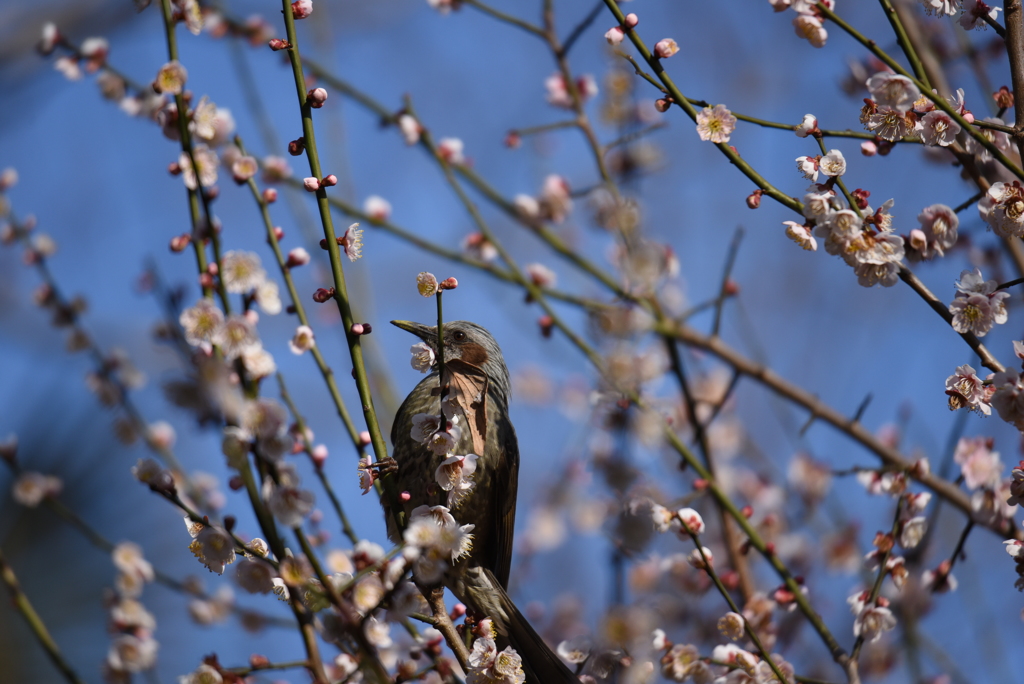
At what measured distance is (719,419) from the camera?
19.4 feet

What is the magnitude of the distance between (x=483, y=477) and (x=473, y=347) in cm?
57

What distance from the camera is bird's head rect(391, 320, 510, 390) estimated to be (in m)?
3.37

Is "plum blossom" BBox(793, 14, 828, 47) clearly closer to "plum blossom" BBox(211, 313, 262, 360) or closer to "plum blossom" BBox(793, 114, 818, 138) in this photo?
"plum blossom" BBox(793, 114, 818, 138)

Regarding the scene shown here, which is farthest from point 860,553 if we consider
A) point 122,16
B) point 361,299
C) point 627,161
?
point 122,16

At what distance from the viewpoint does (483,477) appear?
3.16 metres

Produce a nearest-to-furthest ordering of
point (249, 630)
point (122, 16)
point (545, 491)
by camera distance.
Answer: point (249, 630)
point (545, 491)
point (122, 16)

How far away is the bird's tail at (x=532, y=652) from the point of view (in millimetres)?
2518

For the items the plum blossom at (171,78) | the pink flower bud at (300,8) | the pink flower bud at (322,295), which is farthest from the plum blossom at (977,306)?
the plum blossom at (171,78)

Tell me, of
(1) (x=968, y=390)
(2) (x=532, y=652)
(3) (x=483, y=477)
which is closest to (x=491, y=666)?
(2) (x=532, y=652)

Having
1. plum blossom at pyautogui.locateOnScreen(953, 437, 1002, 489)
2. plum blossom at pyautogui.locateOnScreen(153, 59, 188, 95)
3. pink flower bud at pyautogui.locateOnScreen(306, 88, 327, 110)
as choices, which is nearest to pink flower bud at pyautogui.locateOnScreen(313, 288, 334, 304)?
pink flower bud at pyautogui.locateOnScreen(306, 88, 327, 110)

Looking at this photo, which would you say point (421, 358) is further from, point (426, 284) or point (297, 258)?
point (297, 258)

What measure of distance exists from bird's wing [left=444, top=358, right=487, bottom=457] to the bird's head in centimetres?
61

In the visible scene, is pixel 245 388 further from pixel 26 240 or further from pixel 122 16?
pixel 122 16

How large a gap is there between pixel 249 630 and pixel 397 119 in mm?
2239
